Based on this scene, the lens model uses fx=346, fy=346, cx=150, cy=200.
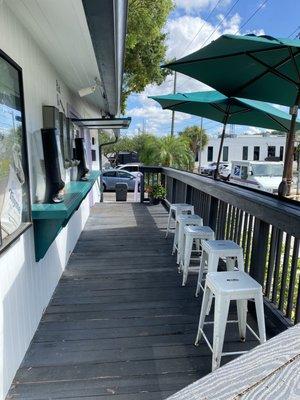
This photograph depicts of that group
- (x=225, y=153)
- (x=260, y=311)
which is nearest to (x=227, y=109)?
(x=260, y=311)

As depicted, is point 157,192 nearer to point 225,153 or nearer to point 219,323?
point 219,323

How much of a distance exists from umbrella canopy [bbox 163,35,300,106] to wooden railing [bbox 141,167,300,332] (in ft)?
3.35

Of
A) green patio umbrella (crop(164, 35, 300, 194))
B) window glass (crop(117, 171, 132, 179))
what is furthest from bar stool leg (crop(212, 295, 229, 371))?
window glass (crop(117, 171, 132, 179))

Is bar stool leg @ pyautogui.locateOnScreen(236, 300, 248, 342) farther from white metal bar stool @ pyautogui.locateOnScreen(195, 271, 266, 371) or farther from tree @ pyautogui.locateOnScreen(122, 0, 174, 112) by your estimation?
tree @ pyautogui.locateOnScreen(122, 0, 174, 112)

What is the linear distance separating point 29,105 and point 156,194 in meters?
5.79

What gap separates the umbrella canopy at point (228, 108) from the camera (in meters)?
4.50

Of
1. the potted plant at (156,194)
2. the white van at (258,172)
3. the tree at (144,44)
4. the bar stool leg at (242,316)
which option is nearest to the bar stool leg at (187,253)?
the bar stool leg at (242,316)

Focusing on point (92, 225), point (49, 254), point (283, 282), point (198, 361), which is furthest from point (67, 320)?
point (92, 225)

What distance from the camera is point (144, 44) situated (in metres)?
9.17

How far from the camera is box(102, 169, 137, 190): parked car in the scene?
51.1 feet

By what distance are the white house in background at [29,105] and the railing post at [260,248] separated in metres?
1.54

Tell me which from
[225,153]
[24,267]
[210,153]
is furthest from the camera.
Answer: [210,153]

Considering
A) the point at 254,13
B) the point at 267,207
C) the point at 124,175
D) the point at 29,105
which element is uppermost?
the point at 254,13

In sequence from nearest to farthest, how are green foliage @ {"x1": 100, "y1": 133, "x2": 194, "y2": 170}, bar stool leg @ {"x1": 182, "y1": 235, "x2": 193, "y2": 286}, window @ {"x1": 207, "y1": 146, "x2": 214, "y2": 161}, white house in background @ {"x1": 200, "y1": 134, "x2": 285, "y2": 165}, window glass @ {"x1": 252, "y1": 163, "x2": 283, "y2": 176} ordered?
bar stool leg @ {"x1": 182, "y1": 235, "x2": 193, "y2": 286} < green foliage @ {"x1": 100, "y1": 133, "x2": 194, "y2": 170} < window glass @ {"x1": 252, "y1": 163, "x2": 283, "y2": 176} < white house in background @ {"x1": 200, "y1": 134, "x2": 285, "y2": 165} < window @ {"x1": 207, "y1": 146, "x2": 214, "y2": 161}
